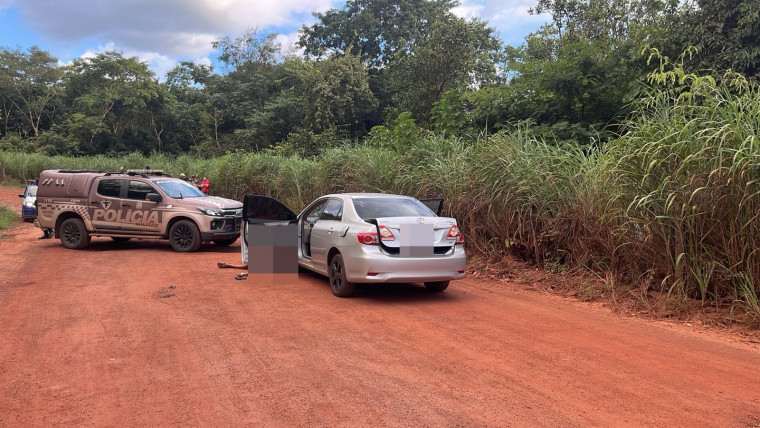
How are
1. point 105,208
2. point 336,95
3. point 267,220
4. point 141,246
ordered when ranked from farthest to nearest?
point 336,95, point 141,246, point 105,208, point 267,220

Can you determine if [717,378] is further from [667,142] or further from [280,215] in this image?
[280,215]

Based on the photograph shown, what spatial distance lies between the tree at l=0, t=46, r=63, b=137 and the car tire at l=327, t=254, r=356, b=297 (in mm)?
56851

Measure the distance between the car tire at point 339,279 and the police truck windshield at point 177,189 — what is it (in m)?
6.63

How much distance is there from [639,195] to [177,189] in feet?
34.3

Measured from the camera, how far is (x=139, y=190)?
41.3 feet

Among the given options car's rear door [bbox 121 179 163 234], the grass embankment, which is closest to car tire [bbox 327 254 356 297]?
the grass embankment

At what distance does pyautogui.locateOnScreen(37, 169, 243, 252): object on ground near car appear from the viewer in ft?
40.1

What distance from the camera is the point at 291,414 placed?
143 inches

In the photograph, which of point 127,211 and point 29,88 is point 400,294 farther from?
point 29,88

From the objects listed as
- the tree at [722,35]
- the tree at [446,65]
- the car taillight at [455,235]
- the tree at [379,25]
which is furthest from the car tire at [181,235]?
the tree at [379,25]

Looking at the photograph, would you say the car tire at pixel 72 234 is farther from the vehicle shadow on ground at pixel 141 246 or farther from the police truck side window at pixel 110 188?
the police truck side window at pixel 110 188

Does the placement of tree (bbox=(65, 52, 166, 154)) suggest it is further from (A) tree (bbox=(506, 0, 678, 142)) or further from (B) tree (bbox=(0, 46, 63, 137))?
(A) tree (bbox=(506, 0, 678, 142))

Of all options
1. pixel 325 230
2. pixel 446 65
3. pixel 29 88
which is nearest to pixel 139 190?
pixel 325 230

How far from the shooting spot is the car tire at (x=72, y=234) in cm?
1264
